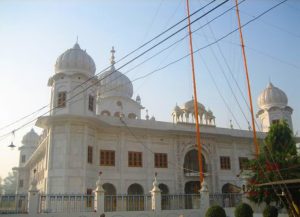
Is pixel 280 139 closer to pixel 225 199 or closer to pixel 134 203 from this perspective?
pixel 225 199

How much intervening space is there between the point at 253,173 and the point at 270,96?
55.7ft

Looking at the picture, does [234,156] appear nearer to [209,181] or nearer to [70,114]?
[209,181]

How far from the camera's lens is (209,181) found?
27078mm

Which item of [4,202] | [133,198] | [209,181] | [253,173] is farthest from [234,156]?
[4,202]

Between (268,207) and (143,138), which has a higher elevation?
(143,138)

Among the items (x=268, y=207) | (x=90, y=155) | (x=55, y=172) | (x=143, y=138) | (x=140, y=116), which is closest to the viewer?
(x=268, y=207)

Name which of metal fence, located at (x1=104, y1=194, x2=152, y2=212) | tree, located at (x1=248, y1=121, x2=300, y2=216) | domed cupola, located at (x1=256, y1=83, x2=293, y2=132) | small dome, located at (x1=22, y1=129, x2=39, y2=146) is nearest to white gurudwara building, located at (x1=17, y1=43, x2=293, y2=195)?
domed cupola, located at (x1=256, y1=83, x2=293, y2=132)

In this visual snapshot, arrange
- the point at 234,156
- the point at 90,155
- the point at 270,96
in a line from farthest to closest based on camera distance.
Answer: the point at 270,96 → the point at 234,156 → the point at 90,155

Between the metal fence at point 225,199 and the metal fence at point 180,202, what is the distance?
3.31 ft

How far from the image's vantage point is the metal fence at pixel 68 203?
1566 centimetres

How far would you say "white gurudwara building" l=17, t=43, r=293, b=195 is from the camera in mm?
21984

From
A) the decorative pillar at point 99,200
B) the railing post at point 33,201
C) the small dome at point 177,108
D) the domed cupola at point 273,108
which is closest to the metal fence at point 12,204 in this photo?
the railing post at point 33,201

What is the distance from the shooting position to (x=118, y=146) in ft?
81.1

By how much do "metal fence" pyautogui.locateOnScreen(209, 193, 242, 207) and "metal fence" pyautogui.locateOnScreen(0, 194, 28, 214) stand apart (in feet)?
35.1
